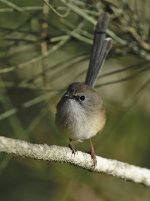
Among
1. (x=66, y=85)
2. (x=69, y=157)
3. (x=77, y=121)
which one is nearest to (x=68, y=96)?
(x=77, y=121)

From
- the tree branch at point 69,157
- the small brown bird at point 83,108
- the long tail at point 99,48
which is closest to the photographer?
the tree branch at point 69,157

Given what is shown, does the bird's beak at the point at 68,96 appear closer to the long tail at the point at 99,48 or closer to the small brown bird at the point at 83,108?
the small brown bird at the point at 83,108

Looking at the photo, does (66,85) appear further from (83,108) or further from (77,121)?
(77,121)

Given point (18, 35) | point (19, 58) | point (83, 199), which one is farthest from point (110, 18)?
point (83, 199)

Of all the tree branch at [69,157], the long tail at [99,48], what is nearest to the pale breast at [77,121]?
the long tail at [99,48]

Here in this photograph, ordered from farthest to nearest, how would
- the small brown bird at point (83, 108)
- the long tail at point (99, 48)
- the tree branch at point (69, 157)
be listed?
the small brown bird at point (83, 108)
the long tail at point (99, 48)
the tree branch at point (69, 157)

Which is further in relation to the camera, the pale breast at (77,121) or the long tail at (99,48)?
the pale breast at (77,121)

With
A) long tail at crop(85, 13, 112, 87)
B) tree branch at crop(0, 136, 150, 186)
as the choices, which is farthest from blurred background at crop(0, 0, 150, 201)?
tree branch at crop(0, 136, 150, 186)

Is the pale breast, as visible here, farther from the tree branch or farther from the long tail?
the tree branch
